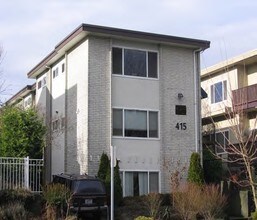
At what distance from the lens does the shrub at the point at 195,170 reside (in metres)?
24.4

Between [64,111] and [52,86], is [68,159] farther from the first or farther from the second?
[52,86]

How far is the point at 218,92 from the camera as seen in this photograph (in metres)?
36.7

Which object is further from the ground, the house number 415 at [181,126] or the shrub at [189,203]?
the house number 415 at [181,126]

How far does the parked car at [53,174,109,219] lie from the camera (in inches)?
753

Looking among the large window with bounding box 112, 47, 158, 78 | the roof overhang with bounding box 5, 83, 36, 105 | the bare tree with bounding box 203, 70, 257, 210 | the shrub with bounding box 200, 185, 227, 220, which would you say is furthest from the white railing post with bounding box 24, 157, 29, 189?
the roof overhang with bounding box 5, 83, 36, 105

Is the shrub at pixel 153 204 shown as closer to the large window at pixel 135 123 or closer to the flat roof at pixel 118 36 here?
the large window at pixel 135 123

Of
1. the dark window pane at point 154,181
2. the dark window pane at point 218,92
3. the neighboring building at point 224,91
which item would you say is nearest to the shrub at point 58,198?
the dark window pane at point 154,181

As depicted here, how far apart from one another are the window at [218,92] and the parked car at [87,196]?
17841 millimetres

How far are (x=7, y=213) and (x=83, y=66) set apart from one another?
9470mm

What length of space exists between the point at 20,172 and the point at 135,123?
582 centimetres

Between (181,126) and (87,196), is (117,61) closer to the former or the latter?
(181,126)

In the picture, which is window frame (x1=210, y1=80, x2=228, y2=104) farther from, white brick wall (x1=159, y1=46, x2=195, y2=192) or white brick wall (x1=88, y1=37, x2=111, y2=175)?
white brick wall (x1=88, y1=37, x2=111, y2=175)

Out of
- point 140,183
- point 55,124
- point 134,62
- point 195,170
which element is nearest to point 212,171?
point 195,170

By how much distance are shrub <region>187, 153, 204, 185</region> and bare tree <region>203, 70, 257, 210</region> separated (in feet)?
3.14
